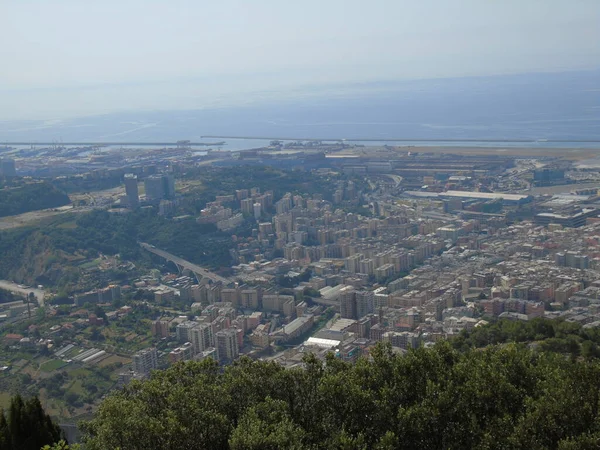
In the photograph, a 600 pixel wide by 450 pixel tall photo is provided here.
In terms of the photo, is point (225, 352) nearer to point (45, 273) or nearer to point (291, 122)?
point (45, 273)

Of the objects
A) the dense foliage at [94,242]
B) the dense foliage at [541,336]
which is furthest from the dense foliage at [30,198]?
the dense foliage at [541,336]

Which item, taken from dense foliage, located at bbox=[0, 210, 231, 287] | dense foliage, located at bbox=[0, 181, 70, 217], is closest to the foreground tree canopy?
dense foliage, located at bbox=[0, 210, 231, 287]

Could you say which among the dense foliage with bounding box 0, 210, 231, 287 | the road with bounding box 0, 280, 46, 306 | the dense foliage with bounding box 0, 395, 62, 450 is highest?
the dense foliage with bounding box 0, 395, 62, 450

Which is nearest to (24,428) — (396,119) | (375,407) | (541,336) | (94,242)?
(375,407)

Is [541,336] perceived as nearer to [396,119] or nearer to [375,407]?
[375,407]

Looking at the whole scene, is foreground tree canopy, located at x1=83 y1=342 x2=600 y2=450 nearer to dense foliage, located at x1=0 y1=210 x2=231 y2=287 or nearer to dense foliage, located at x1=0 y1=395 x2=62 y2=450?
dense foliage, located at x1=0 y1=395 x2=62 y2=450

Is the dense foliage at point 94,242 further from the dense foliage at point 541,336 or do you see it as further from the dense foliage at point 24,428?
the dense foliage at point 24,428

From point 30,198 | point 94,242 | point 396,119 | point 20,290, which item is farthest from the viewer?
point 396,119
